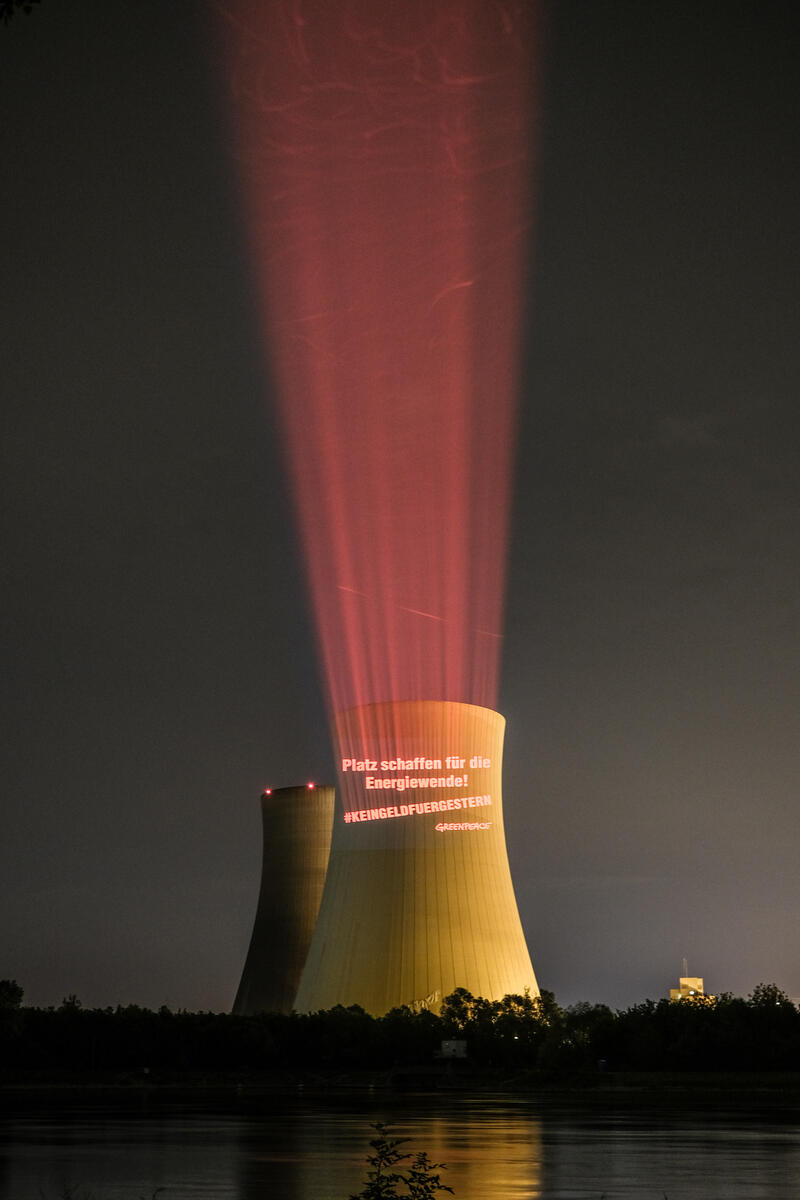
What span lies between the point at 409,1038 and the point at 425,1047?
3.70 ft

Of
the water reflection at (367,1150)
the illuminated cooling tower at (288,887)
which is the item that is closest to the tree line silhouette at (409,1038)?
the illuminated cooling tower at (288,887)

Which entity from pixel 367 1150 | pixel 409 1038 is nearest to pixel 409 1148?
pixel 367 1150

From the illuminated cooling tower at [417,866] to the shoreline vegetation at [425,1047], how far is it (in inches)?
67.5

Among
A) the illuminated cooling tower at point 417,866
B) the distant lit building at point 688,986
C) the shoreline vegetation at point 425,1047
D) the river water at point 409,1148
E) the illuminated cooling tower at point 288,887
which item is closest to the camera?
the river water at point 409,1148

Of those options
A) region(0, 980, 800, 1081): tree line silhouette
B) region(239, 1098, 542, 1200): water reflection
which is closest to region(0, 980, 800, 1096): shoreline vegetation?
region(0, 980, 800, 1081): tree line silhouette

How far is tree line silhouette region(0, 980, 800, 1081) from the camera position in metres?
50.7

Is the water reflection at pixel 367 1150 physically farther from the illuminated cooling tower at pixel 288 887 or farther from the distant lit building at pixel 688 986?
the distant lit building at pixel 688 986

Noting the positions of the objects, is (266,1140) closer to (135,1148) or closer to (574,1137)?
(135,1148)

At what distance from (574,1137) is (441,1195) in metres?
11.1

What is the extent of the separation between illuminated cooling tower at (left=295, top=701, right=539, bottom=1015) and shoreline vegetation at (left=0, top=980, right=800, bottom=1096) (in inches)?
67.5

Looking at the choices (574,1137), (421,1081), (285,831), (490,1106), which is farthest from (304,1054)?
(574,1137)

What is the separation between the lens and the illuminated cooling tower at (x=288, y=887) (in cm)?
6606

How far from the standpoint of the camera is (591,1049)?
53875 mm

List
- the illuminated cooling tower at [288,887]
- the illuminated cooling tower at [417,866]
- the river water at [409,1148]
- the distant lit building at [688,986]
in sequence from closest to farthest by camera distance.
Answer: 1. the river water at [409,1148]
2. the illuminated cooling tower at [417,866]
3. the illuminated cooling tower at [288,887]
4. the distant lit building at [688,986]
